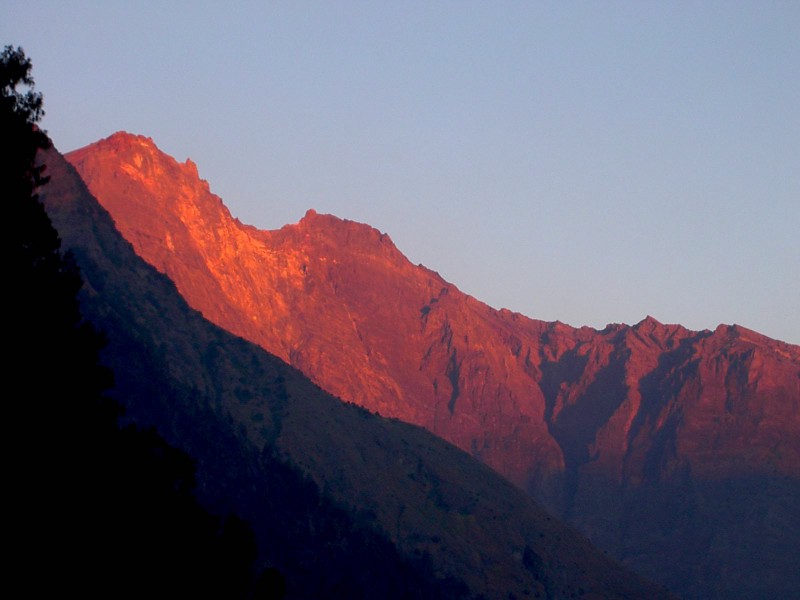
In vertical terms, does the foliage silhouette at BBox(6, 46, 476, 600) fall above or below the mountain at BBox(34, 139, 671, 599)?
below

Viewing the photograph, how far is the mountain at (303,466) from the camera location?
126 metres

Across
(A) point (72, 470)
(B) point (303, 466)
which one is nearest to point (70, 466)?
(A) point (72, 470)

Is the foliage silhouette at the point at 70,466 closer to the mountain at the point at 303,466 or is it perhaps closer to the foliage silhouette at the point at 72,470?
the foliage silhouette at the point at 72,470

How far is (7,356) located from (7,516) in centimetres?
566

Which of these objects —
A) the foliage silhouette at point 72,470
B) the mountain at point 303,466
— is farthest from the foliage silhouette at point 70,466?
the mountain at point 303,466

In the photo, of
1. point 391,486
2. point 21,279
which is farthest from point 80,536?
point 391,486

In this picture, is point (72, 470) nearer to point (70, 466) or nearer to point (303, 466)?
point (70, 466)

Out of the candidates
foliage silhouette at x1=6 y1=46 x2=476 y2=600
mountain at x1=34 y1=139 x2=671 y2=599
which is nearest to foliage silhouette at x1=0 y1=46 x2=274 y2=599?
foliage silhouette at x1=6 y1=46 x2=476 y2=600

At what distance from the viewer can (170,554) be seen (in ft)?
113

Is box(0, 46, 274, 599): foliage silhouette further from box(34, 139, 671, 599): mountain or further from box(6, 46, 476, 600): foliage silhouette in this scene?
box(34, 139, 671, 599): mountain

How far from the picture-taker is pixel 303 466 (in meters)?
146

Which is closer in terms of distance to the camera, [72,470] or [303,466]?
[72,470]

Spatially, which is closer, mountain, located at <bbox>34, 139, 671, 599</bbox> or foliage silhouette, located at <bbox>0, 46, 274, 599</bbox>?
foliage silhouette, located at <bbox>0, 46, 274, 599</bbox>

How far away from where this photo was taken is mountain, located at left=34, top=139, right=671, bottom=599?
125688 millimetres
